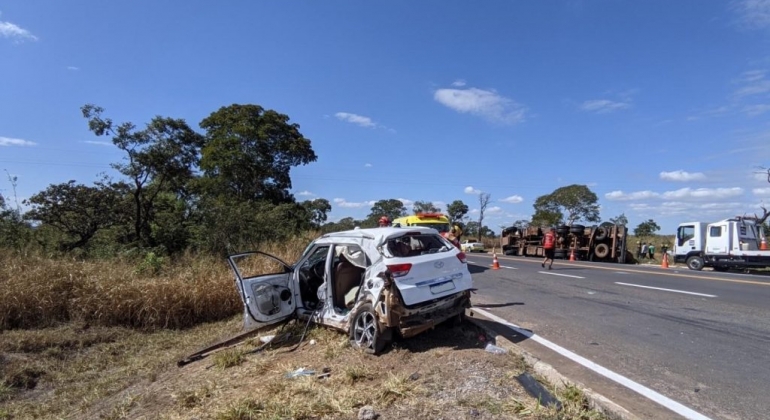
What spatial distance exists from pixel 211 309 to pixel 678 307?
975cm

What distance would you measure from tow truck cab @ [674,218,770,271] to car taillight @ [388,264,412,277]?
19.9 metres

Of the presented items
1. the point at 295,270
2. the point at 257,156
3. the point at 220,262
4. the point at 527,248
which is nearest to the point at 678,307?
the point at 295,270

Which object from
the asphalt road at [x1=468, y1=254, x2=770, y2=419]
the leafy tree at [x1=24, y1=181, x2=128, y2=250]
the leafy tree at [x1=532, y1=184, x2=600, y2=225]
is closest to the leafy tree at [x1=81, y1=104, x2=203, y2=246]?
the leafy tree at [x1=24, y1=181, x2=128, y2=250]

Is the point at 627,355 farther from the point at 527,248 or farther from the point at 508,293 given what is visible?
the point at 527,248

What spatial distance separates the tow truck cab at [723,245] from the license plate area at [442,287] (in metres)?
19.2

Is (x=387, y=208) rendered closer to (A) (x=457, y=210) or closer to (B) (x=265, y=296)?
(A) (x=457, y=210)

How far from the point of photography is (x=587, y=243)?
1081 inches

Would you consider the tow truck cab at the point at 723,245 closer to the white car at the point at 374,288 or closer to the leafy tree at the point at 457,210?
the white car at the point at 374,288

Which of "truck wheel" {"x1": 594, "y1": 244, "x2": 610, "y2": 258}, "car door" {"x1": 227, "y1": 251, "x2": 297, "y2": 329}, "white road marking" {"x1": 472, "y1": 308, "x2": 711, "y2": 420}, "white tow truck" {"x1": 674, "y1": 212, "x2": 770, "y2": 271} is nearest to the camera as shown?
"white road marking" {"x1": 472, "y1": 308, "x2": 711, "y2": 420}

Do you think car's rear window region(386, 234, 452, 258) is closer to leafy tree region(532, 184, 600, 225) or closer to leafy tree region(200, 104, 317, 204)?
leafy tree region(200, 104, 317, 204)

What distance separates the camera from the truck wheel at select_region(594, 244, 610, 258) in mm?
26172

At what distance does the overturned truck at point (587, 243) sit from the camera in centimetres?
2570

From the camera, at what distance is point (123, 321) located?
9719 mm

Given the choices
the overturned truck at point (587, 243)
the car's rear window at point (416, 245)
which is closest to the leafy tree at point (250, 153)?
the overturned truck at point (587, 243)
